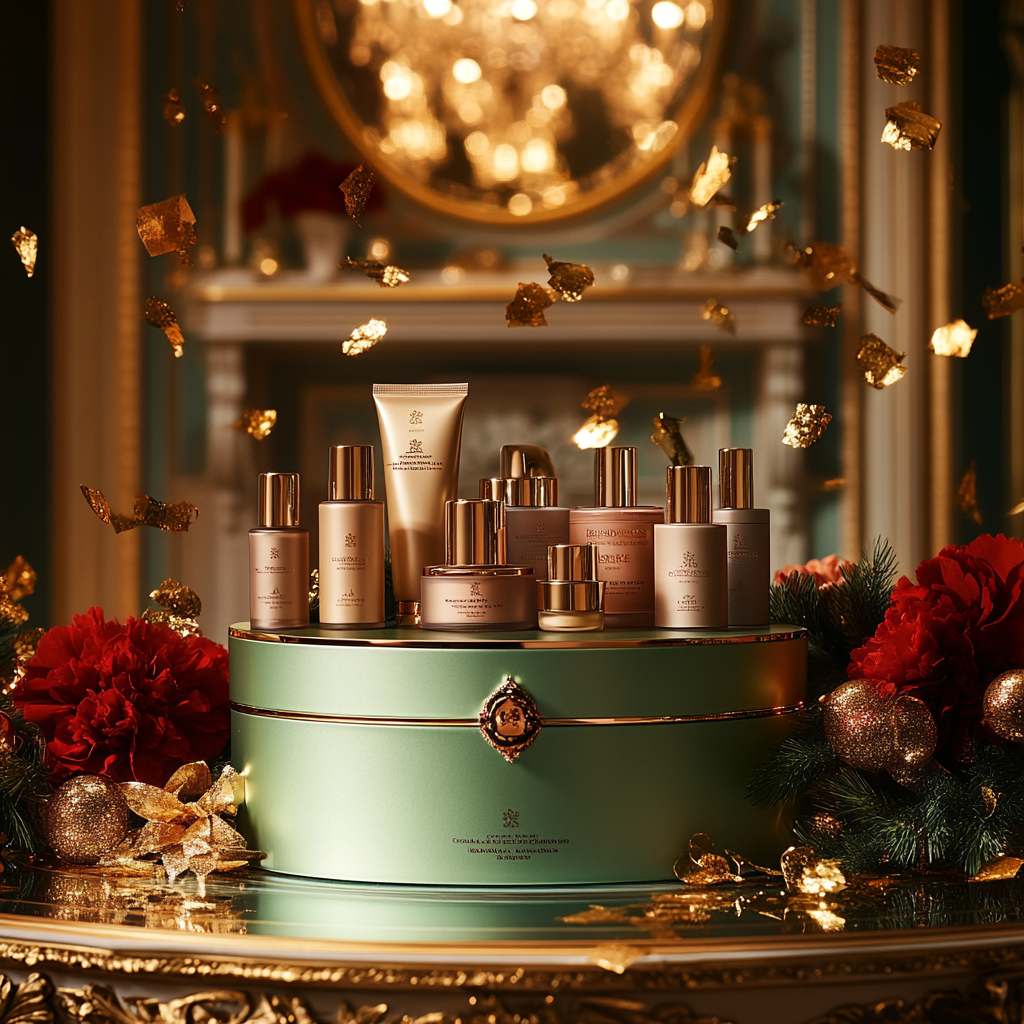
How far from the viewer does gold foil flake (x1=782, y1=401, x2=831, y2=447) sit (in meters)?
0.79

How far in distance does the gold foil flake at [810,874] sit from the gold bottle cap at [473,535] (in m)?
0.24

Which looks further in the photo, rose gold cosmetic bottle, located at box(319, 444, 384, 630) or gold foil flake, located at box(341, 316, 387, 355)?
gold foil flake, located at box(341, 316, 387, 355)

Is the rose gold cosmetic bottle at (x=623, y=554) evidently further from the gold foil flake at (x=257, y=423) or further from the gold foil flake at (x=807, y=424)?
the gold foil flake at (x=257, y=423)

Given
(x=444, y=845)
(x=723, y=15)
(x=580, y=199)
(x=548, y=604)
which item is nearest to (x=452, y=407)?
(x=548, y=604)

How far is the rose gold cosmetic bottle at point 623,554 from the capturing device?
2.40ft

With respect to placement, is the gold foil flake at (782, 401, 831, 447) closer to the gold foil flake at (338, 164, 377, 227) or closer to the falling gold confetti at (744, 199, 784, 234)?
the falling gold confetti at (744, 199, 784, 234)

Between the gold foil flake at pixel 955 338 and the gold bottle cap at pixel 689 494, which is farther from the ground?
the gold foil flake at pixel 955 338

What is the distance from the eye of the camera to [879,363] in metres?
0.82

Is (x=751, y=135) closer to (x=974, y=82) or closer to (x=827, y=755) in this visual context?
(x=974, y=82)

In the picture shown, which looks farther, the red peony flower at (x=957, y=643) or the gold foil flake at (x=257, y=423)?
the gold foil flake at (x=257, y=423)

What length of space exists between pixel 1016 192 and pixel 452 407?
2294mm

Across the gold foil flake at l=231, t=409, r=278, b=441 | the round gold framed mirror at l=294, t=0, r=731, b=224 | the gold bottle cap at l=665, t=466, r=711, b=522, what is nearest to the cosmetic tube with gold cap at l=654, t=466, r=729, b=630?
the gold bottle cap at l=665, t=466, r=711, b=522

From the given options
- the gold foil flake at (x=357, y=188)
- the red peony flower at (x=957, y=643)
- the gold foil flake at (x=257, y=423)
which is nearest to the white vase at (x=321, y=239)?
the gold foil flake at (x=257, y=423)

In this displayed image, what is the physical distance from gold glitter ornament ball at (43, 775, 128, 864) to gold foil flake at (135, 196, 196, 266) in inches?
13.8
